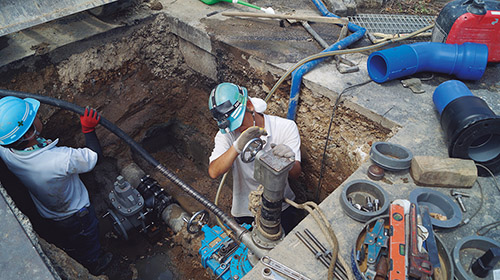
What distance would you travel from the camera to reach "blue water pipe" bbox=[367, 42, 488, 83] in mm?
3104

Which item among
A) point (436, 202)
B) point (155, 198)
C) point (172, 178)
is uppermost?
point (436, 202)

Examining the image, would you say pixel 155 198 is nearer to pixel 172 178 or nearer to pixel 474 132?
pixel 172 178

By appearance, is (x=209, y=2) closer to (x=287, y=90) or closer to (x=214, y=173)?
(x=287, y=90)

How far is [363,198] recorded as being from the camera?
7.61 ft

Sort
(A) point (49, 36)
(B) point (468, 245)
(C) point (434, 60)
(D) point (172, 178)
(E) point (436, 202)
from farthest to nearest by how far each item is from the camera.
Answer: (A) point (49, 36), (D) point (172, 178), (C) point (434, 60), (E) point (436, 202), (B) point (468, 245)

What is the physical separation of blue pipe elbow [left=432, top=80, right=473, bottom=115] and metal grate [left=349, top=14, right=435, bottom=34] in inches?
70.4

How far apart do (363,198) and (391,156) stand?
1.53ft

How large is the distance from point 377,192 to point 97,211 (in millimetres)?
3889

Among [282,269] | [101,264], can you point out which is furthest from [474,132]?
[101,264]

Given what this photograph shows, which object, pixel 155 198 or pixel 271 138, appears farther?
pixel 155 198

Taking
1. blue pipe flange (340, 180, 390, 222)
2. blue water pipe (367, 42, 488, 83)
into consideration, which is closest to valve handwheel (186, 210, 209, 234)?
blue pipe flange (340, 180, 390, 222)

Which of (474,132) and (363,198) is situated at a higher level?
(474,132)

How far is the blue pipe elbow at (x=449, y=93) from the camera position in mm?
2652

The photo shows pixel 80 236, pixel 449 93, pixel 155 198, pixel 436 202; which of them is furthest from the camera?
pixel 155 198
